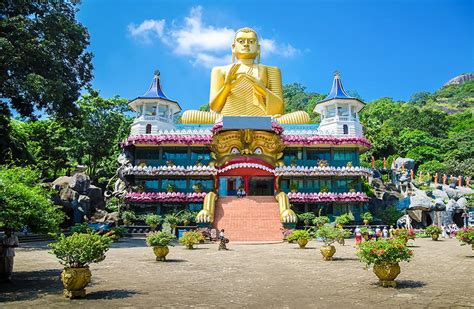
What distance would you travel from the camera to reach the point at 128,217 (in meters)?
A: 32.6

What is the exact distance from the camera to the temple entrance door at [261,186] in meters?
36.4

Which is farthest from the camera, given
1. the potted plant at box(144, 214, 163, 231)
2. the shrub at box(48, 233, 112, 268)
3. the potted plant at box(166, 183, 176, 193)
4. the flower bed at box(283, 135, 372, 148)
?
the flower bed at box(283, 135, 372, 148)

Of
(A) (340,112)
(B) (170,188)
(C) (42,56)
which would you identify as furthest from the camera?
(A) (340,112)

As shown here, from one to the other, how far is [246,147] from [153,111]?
10071 mm

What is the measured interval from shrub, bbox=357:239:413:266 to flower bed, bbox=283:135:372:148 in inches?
999

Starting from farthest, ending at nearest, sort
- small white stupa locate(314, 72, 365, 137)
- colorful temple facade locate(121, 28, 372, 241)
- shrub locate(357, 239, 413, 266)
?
small white stupa locate(314, 72, 365, 137), colorful temple facade locate(121, 28, 372, 241), shrub locate(357, 239, 413, 266)

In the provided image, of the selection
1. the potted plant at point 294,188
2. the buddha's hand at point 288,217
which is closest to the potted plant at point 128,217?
the buddha's hand at point 288,217

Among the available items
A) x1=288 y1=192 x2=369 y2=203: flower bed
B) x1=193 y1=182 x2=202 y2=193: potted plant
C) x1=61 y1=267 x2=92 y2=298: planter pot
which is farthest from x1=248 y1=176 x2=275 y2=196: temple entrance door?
x1=61 y1=267 x2=92 y2=298: planter pot

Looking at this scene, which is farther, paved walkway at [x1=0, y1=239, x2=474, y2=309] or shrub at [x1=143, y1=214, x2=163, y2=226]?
shrub at [x1=143, y1=214, x2=163, y2=226]

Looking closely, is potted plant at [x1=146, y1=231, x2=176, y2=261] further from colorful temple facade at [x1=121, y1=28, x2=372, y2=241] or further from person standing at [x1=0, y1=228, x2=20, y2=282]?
colorful temple facade at [x1=121, y1=28, x2=372, y2=241]

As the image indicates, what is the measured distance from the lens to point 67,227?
33812 millimetres

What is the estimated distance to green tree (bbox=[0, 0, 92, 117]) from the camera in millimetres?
21297

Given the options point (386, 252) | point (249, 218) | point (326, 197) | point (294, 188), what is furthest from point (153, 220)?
point (386, 252)

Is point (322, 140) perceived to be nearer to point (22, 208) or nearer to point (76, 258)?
point (22, 208)
